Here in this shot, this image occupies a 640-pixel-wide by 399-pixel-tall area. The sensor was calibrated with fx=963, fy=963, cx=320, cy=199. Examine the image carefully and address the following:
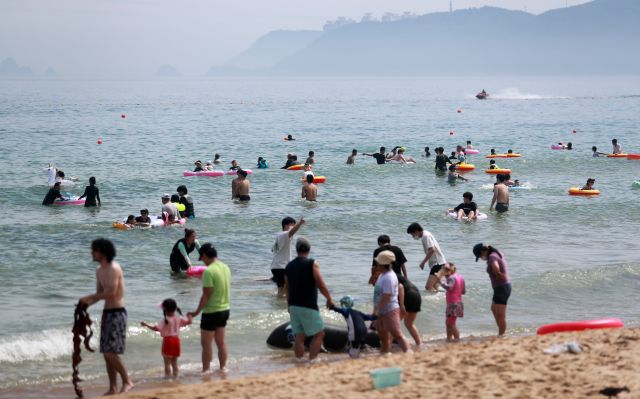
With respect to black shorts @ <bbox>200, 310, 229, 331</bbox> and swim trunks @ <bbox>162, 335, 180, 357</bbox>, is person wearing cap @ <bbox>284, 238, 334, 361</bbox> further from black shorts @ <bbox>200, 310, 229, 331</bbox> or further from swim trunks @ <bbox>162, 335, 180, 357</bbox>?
swim trunks @ <bbox>162, 335, 180, 357</bbox>

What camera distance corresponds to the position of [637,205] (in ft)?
99.9

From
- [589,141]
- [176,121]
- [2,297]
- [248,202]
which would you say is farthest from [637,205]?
[176,121]

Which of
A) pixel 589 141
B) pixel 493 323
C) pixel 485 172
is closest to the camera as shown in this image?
pixel 493 323

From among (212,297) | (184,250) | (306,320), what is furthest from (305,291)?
(184,250)

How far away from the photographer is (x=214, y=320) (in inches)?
445

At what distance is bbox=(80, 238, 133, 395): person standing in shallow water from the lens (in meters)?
9.87

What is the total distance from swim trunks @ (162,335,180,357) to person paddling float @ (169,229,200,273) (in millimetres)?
5183

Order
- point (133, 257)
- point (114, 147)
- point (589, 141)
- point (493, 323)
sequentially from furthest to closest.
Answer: point (589, 141) → point (114, 147) → point (133, 257) → point (493, 323)

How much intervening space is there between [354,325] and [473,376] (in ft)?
7.20

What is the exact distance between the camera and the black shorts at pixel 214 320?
11.3 meters

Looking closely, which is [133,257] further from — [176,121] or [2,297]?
[176,121]

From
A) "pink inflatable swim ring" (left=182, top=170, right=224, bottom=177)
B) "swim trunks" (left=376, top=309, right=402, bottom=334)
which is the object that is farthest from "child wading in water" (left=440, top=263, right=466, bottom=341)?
"pink inflatable swim ring" (left=182, top=170, right=224, bottom=177)

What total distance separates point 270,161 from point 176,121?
40.9m

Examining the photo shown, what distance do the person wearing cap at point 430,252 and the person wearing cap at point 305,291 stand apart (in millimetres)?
3049
